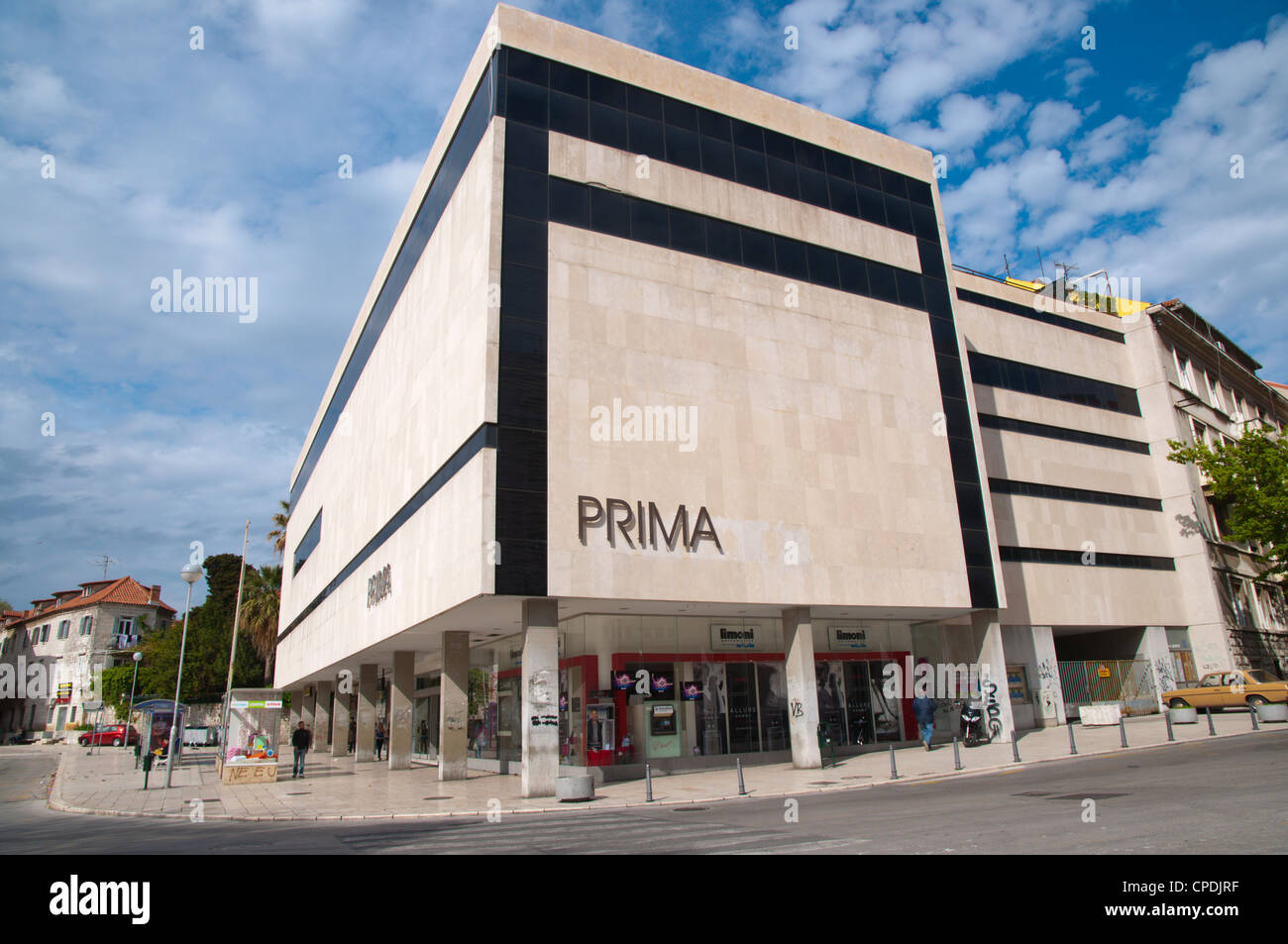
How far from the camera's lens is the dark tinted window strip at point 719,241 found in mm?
25984

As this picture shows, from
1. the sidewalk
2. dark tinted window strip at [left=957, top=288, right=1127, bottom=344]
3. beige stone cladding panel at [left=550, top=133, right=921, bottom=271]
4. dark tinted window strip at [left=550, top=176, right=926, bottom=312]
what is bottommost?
the sidewalk

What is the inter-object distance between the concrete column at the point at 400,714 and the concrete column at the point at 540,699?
14119 mm

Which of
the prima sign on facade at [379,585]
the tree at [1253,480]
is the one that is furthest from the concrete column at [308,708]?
A: the tree at [1253,480]

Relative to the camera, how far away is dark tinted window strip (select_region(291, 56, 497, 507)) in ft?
86.0

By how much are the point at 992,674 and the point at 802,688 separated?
944 centimetres

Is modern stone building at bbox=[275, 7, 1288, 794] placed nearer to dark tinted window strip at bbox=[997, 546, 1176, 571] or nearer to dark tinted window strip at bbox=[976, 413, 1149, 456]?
dark tinted window strip at bbox=[997, 546, 1176, 571]

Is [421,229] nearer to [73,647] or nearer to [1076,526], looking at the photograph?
[1076,526]

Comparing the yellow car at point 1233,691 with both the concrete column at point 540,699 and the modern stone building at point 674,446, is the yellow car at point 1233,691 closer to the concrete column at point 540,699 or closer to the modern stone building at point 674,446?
the modern stone building at point 674,446

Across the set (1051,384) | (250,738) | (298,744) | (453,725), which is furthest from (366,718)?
(1051,384)

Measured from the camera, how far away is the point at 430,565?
25328 mm

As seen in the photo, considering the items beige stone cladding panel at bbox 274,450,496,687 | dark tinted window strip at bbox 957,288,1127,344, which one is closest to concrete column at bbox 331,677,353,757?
beige stone cladding panel at bbox 274,450,496,687

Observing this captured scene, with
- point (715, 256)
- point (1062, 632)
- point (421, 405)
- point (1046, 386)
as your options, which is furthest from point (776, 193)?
point (1062, 632)

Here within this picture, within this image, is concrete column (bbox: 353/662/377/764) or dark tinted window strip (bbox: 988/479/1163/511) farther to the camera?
concrete column (bbox: 353/662/377/764)

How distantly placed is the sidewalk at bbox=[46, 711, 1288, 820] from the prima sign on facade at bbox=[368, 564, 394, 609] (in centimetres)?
687
